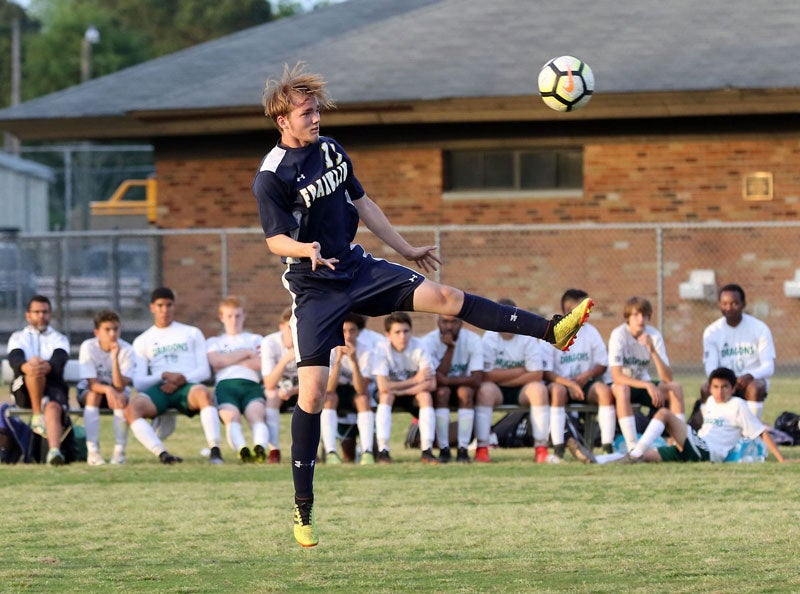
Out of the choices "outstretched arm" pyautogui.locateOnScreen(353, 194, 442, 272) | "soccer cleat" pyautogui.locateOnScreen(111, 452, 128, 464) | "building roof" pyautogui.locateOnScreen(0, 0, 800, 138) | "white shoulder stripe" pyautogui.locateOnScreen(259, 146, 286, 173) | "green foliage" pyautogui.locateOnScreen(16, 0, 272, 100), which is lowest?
"soccer cleat" pyautogui.locateOnScreen(111, 452, 128, 464)

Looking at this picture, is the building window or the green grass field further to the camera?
the building window

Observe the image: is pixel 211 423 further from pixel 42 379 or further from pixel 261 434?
pixel 42 379

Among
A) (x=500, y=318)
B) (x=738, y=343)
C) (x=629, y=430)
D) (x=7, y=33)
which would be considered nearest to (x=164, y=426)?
(x=629, y=430)

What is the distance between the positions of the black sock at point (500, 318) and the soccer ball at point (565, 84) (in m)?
3.12

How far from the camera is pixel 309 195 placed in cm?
679

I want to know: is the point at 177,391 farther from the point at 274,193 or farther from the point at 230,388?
the point at 274,193

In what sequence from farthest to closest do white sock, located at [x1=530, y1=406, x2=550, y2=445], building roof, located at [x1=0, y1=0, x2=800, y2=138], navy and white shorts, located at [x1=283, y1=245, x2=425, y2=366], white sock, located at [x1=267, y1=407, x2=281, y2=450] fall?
1. building roof, located at [x1=0, y1=0, x2=800, y2=138]
2. white sock, located at [x1=267, y1=407, x2=281, y2=450]
3. white sock, located at [x1=530, y1=406, x2=550, y2=445]
4. navy and white shorts, located at [x1=283, y1=245, x2=425, y2=366]

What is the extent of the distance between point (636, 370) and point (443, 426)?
1.76 meters

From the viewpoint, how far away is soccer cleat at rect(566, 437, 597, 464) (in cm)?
1161

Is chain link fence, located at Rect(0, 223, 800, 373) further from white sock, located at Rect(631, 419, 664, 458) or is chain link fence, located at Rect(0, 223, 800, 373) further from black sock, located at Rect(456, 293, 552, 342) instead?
black sock, located at Rect(456, 293, 552, 342)

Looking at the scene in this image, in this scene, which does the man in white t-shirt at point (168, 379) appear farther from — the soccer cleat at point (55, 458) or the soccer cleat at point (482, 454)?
the soccer cleat at point (482, 454)

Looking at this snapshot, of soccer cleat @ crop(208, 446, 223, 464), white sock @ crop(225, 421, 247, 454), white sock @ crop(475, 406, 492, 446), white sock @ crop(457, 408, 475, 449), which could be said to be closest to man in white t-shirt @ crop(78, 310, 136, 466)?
soccer cleat @ crop(208, 446, 223, 464)

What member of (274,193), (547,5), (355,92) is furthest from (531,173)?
Answer: (274,193)

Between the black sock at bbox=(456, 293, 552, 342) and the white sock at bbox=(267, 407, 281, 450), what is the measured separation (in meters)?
5.56
